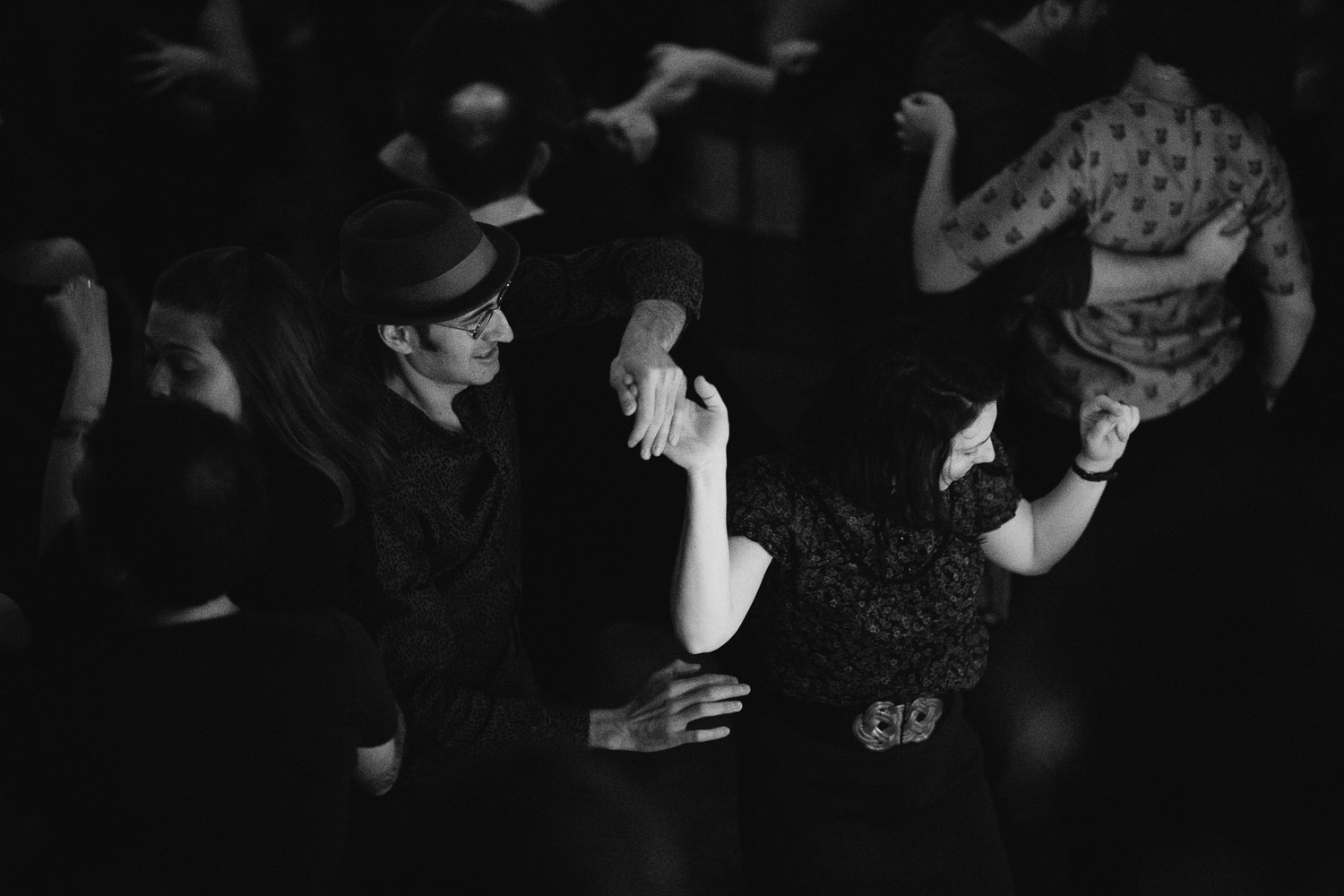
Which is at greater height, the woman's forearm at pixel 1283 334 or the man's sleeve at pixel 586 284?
the man's sleeve at pixel 586 284

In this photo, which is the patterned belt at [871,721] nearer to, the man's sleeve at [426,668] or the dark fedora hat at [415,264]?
the man's sleeve at [426,668]

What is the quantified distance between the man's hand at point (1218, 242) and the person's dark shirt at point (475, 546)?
85 cm

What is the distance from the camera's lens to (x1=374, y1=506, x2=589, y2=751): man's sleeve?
63.2 inches

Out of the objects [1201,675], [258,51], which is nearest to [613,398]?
[1201,675]

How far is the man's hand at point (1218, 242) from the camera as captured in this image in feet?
6.53

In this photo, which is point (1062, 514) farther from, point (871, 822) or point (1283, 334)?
point (1283, 334)

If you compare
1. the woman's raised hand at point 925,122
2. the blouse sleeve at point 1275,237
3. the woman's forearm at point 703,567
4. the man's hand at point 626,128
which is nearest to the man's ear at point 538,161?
the woman's raised hand at point 925,122

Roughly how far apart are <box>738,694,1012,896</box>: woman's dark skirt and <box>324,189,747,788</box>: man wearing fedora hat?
0.15 m

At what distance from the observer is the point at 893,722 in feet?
5.59

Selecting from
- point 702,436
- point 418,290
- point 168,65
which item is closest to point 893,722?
point 702,436

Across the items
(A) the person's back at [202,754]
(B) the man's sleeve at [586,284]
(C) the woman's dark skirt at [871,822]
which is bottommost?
(C) the woman's dark skirt at [871,822]

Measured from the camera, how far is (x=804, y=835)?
1722mm

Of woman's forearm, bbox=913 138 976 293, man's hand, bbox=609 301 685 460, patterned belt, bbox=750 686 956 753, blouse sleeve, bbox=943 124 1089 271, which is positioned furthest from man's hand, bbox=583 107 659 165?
patterned belt, bbox=750 686 956 753

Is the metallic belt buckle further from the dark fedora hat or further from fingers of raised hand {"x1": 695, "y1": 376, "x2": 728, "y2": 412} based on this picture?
the dark fedora hat
